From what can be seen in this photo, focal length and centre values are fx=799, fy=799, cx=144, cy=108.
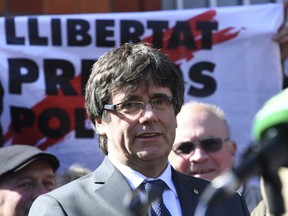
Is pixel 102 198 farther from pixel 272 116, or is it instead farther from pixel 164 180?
pixel 272 116

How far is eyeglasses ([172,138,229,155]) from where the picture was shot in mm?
4699

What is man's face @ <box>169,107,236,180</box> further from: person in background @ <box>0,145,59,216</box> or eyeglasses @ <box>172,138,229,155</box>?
person in background @ <box>0,145,59,216</box>

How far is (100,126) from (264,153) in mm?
2033

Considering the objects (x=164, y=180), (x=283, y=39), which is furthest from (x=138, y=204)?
(x=283, y=39)

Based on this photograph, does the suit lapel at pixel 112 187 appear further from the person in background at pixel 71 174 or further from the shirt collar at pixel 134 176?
the person in background at pixel 71 174

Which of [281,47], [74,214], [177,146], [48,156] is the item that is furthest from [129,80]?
[281,47]

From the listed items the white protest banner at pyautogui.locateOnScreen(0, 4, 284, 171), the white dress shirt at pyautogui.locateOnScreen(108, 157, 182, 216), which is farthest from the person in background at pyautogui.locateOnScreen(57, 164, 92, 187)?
the white dress shirt at pyautogui.locateOnScreen(108, 157, 182, 216)

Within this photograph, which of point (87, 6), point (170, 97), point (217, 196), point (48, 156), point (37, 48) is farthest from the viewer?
point (87, 6)

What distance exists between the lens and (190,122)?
4.81 metres

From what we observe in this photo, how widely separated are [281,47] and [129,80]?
2833 mm

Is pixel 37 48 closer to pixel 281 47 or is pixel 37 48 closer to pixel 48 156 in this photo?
pixel 48 156

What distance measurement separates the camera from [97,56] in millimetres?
5566

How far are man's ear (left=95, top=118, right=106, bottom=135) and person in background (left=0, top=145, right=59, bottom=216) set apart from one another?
1007mm

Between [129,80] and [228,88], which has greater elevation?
[129,80]
